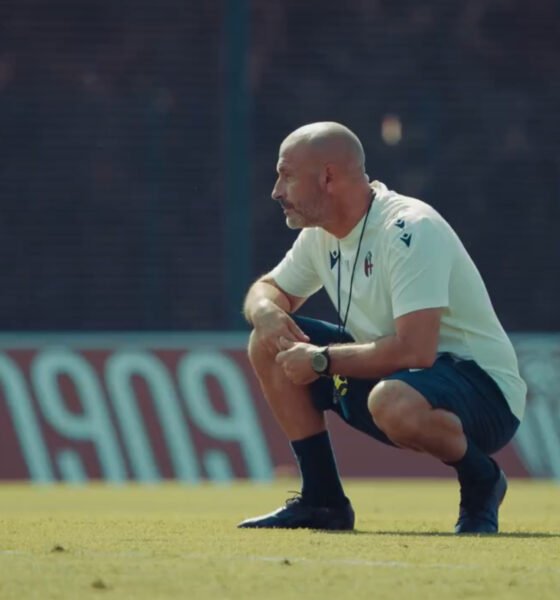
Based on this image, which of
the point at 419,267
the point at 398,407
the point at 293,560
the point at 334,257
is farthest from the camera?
the point at 334,257

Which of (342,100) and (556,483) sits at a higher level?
(342,100)

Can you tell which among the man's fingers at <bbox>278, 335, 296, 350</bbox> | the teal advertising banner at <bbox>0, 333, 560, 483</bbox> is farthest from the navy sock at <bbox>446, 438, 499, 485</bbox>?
the teal advertising banner at <bbox>0, 333, 560, 483</bbox>

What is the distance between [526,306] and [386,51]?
2.28 m

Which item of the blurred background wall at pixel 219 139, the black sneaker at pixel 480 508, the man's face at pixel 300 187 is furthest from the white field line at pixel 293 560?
the blurred background wall at pixel 219 139

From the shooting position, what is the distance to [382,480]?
39.1 feet

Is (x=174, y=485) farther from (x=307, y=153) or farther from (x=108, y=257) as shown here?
(x=307, y=153)

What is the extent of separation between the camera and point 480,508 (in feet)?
19.6

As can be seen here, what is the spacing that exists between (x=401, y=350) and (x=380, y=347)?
7 cm

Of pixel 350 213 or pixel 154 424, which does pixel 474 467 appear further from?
pixel 154 424

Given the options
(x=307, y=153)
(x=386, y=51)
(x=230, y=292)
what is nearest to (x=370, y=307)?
(x=307, y=153)

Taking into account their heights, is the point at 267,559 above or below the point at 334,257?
below

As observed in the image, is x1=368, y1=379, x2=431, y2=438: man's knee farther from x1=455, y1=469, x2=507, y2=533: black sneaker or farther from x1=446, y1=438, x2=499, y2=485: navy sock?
x1=455, y1=469, x2=507, y2=533: black sneaker

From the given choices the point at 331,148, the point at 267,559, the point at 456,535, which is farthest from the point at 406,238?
the point at 267,559

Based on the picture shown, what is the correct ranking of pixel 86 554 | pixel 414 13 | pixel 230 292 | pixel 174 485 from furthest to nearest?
pixel 414 13
pixel 230 292
pixel 174 485
pixel 86 554
